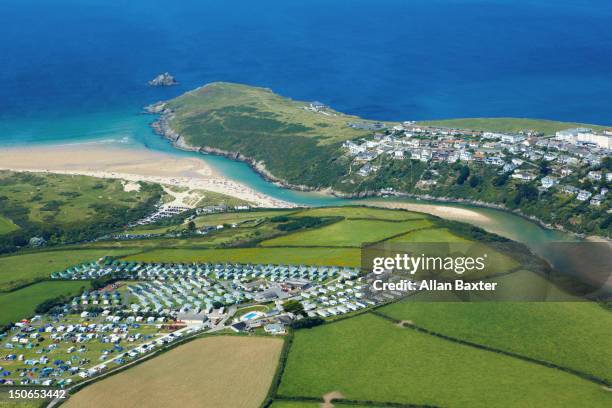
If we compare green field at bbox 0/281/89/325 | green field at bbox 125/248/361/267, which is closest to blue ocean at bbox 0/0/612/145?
green field at bbox 125/248/361/267

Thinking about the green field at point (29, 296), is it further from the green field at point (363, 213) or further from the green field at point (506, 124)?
the green field at point (506, 124)

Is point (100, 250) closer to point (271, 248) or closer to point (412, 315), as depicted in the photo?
point (271, 248)

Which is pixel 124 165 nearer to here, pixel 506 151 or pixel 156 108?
pixel 156 108

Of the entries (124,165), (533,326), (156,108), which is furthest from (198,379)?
(156,108)

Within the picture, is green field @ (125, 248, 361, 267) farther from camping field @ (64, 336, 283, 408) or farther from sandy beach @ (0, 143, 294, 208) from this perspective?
sandy beach @ (0, 143, 294, 208)

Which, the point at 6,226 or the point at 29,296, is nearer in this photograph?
the point at 29,296

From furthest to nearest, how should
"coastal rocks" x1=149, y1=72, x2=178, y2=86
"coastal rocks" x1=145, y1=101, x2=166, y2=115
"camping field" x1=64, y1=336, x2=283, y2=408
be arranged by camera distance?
"coastal rocks" x1=149, y1=72, x2=178, y2=86 → "coastal rocks" x1=145, y1=101, x2=166, y2=115 → "camping field" x1=64, y1=336, x2=283, y2=408
